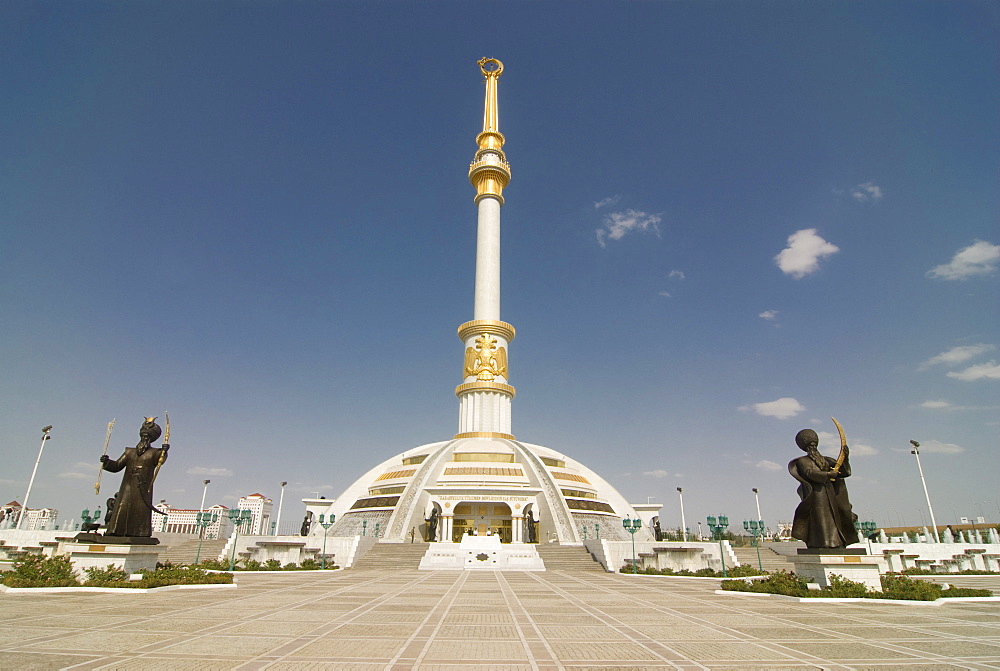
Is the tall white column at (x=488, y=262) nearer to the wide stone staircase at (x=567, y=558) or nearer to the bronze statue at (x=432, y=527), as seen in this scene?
the bronze statue at (x=432, y=527)

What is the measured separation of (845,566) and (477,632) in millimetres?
12015

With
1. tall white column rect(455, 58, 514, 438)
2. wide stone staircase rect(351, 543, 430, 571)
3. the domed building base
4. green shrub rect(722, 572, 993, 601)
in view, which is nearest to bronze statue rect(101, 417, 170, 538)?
wide stone staircase rect(351, 543, 430, 571)

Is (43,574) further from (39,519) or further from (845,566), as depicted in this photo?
(39,519)

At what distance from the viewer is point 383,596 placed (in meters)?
15.8

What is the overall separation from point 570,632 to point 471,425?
39037mm

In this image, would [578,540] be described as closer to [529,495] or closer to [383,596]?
[529,495]

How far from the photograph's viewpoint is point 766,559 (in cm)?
2994

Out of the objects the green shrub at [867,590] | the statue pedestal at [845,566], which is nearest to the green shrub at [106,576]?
the green shrub at [867,590]

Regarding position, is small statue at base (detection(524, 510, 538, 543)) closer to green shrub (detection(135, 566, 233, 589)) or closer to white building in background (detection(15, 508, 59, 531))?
green shrub (detection(135, 566, 233, 589))

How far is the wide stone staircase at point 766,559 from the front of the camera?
27828mm

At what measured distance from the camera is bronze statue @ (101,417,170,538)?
17.0 meters

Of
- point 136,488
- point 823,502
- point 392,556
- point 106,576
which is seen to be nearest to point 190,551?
point 392,556

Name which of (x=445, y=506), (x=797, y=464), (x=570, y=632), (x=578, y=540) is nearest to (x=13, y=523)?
(x=445, y=506)

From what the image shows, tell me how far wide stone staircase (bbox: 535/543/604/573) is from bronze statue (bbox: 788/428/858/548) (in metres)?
14.7
